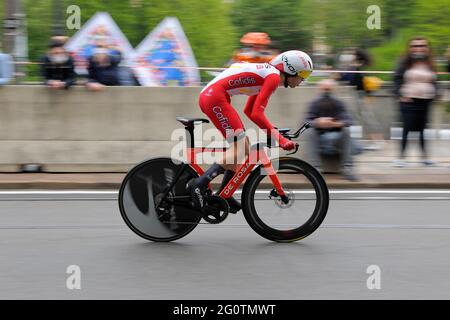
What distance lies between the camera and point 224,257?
24.0 feet

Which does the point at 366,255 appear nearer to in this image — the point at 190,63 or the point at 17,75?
the point at 17,75

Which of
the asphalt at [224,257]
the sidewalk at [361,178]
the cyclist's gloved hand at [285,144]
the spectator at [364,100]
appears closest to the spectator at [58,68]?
the sidewalk at [361,178]

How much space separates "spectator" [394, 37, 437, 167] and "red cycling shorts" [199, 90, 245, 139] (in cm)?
530

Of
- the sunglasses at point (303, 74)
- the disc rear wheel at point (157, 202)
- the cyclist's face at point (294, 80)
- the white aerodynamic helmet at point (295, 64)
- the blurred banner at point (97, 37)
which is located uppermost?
the white aerodynamic helmet at point (295, 64)

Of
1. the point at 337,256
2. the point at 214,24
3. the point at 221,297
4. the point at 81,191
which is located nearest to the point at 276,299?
the point at 221,297

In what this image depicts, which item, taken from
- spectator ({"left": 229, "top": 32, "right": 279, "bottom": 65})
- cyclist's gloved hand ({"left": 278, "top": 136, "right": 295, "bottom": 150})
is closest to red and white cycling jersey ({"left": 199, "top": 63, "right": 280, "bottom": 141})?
cyclist's gloved hand ({"left": 278, "top": 136, "right": 295, "bottom": 150})

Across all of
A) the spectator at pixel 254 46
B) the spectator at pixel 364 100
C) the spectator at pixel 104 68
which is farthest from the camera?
the spectator at pixel 364 100

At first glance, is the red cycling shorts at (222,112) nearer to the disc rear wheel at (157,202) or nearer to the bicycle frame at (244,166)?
the bicycle frame at (244,166)

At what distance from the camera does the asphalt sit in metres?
6.28

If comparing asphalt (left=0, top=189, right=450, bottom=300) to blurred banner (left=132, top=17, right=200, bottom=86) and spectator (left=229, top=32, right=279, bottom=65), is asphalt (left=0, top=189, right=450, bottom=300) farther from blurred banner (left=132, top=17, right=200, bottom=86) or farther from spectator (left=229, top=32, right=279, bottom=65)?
blurred banner (left=132, top=17, right=200, bottom=86)

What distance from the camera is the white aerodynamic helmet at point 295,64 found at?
7.39 meters
